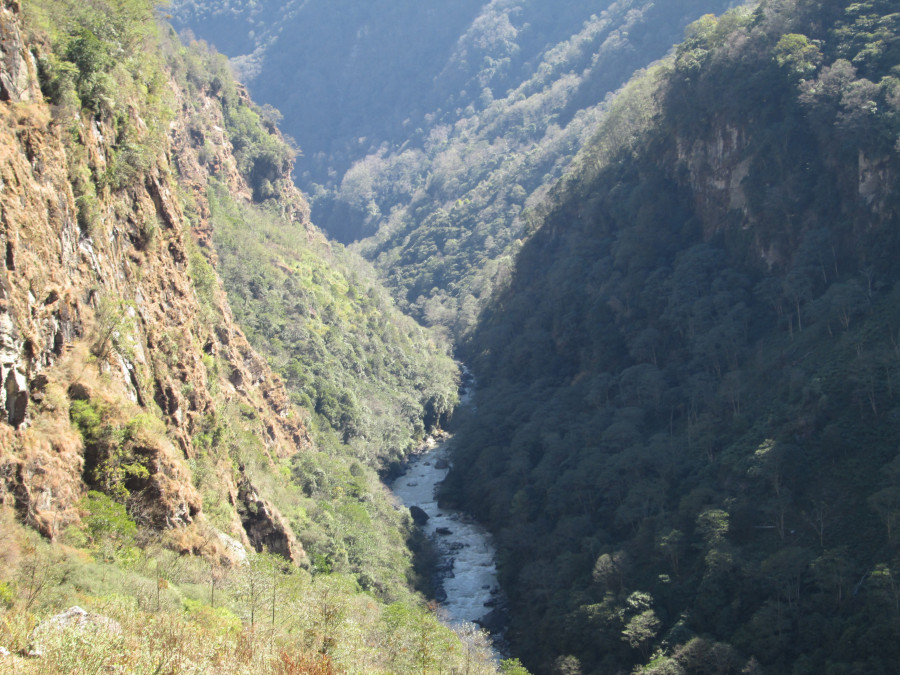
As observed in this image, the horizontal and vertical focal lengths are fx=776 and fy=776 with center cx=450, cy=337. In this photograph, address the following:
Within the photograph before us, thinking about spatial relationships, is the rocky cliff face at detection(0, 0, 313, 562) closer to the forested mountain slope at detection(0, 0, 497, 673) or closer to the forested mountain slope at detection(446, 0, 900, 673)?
the forested mountain slope at detection(0, 0, 497, 673)

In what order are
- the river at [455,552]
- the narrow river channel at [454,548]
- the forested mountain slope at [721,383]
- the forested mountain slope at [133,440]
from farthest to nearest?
the narrow river channel at [454,548]
the river at [455,552]
the forested mountain slope at [721,383]
the forested mountain slope at [133,440]

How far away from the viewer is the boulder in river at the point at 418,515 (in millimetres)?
69750

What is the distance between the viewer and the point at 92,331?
2689 centimetres

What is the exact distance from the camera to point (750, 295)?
219ft

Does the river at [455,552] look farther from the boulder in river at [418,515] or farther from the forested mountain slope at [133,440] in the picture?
the forested mountain slope at [133,440]

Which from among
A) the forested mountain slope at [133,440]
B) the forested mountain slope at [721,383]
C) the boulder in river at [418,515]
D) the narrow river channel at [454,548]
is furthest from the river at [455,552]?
the forested mountain slope at [133,440]

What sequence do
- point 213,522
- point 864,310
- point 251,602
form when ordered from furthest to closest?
1. point 864,310
2. point 213,522
3. point 251,602

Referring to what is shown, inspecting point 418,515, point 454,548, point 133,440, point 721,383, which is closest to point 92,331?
point 133,440

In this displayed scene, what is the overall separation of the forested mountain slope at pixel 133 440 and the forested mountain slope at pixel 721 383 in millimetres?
13292

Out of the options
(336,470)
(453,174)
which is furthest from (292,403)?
(453,174)

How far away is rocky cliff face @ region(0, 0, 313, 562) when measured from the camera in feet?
74.3

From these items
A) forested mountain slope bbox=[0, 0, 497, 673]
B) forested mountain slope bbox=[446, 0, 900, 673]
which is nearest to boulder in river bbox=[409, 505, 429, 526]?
forested mountain slope bbox=[446, 0, 900, 673]

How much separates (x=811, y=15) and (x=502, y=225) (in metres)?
80.7

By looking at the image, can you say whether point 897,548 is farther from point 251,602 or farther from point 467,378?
point 467,378
